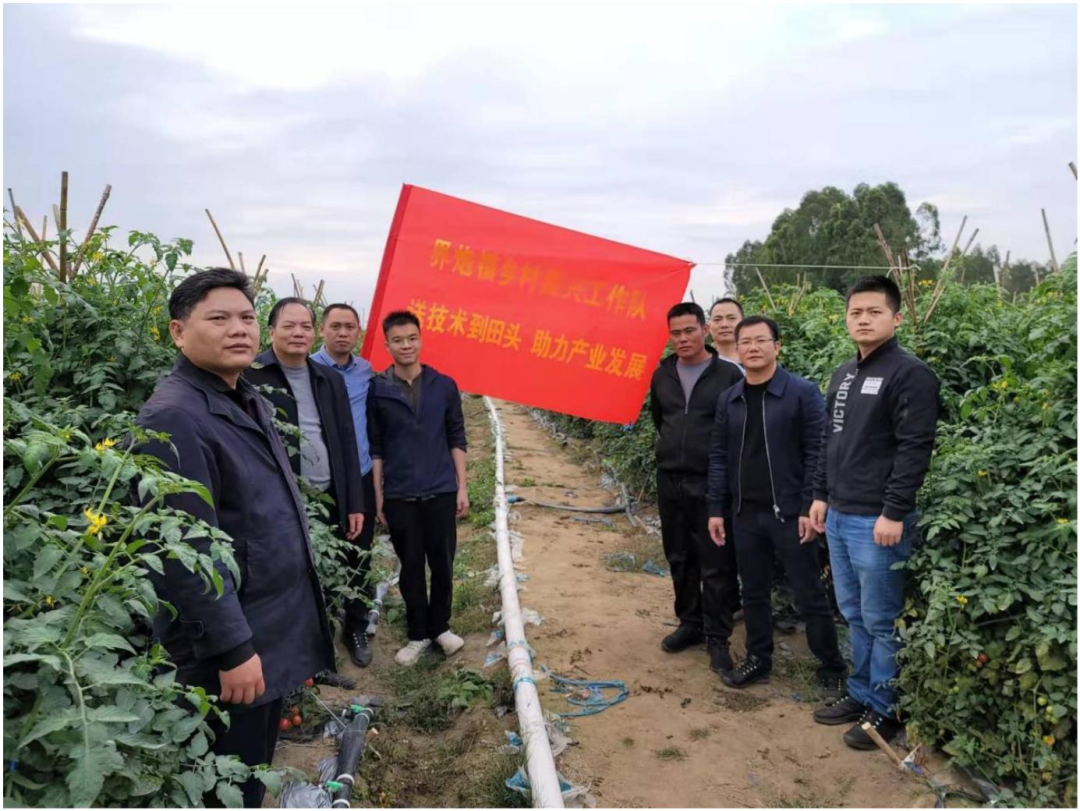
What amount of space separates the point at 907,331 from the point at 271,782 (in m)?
3.69

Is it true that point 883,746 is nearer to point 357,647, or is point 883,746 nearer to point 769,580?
point 769,580

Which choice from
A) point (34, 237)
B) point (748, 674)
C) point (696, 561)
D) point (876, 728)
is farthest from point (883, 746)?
point (34, 237)

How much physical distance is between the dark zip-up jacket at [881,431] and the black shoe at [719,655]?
1079mm

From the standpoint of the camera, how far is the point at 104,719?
49.1 inches

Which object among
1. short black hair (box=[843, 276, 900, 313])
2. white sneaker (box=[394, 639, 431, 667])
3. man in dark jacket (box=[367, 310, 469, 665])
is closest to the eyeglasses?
short black hair (box=[843, 276, 900, 313])

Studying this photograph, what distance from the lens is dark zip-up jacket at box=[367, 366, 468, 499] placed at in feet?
12.5

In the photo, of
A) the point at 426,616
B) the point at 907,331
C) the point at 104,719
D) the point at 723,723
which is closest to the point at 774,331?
the point at 907,331

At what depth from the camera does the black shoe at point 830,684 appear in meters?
3.46

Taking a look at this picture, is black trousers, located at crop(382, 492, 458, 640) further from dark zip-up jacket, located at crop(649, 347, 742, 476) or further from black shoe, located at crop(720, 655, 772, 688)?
black shoe, located at crop(720, 655, 772, 688)

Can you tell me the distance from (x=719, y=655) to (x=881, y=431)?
1519 millimetres

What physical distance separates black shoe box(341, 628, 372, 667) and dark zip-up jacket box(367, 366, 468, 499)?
772mm

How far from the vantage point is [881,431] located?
2916 mm

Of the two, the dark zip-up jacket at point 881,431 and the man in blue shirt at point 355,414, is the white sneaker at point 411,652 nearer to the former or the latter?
the man in blue shirt at point 355,414

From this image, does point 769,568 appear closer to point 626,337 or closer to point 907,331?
point 907,331
